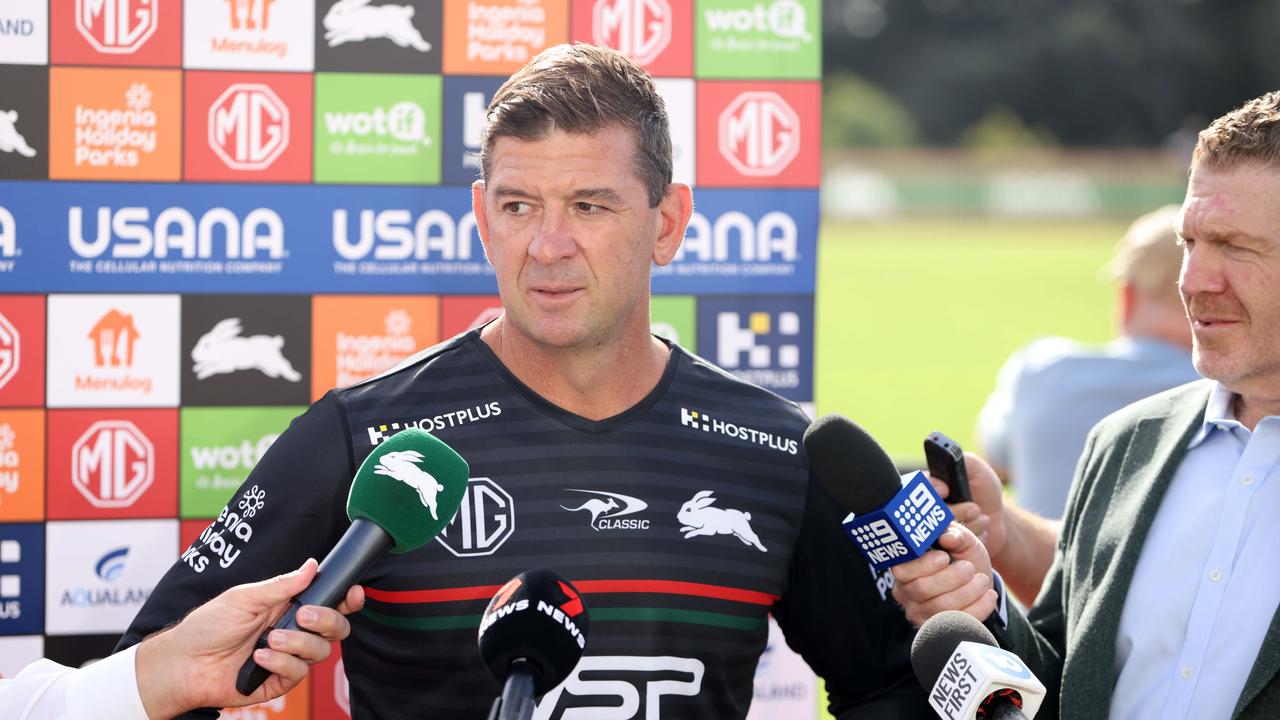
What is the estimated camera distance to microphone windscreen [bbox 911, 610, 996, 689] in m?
2.21

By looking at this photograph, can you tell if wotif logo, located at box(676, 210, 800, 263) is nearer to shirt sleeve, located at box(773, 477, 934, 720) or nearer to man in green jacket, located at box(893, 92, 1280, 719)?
shirt sleeve, located at box(773, 477, 934, 720)

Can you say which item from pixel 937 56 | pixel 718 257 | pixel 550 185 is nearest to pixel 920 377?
pixel 718 257

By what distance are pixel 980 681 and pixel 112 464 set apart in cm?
241

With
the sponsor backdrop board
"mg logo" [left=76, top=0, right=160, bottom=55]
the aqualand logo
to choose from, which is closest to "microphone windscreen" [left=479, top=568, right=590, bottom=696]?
the aqualand logo

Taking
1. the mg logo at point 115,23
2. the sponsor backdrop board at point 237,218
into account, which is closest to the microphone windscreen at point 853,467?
the sponsor backdrop board at point 237,218

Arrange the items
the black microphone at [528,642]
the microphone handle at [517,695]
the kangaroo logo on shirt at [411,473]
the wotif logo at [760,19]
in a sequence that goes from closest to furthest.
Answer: the microphone handle at [517,695] < the black microphone at [528,642] < the kangaroo logo on shirt at [411,473] < the wotif logo at [760,19]

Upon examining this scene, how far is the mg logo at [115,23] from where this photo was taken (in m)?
3.52

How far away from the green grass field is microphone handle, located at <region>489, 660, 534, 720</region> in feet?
26.8

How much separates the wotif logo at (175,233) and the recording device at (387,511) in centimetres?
142

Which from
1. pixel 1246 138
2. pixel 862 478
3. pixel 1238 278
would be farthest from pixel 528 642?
pixel 1246 138

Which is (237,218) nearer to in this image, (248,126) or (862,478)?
(248,126)

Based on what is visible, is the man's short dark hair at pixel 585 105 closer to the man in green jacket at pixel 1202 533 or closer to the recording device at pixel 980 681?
the man in green jacket at pixel 1202 533

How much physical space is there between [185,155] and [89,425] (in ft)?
2.36

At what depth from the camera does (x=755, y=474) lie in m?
2.97
